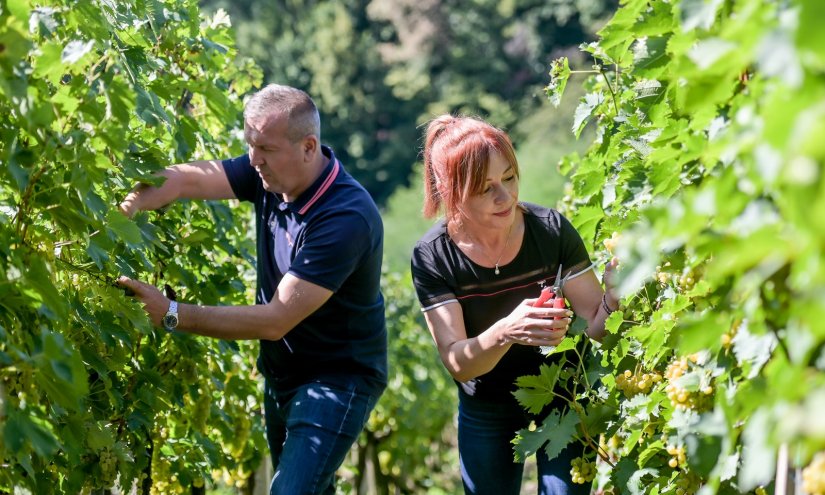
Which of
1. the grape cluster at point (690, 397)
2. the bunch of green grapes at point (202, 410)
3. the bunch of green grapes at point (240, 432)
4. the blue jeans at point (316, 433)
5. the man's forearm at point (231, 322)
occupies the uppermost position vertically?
the grape cluster at point (690, 397)

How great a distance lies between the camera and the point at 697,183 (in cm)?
228

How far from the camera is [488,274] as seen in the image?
11.4 ft

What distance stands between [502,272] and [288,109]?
833 mm

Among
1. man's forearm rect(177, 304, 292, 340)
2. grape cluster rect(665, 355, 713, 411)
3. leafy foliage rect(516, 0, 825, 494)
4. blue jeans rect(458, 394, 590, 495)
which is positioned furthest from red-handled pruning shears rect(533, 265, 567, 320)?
man's forearm rect(177, 304, 292, 340)

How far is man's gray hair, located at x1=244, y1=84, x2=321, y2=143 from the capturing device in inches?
142

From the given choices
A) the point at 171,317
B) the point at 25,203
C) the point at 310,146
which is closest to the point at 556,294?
the point at 310,146

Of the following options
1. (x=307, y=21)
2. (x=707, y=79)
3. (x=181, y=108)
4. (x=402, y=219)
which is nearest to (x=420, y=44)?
(x=307, y=21)

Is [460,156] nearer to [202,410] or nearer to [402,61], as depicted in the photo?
[202,410]

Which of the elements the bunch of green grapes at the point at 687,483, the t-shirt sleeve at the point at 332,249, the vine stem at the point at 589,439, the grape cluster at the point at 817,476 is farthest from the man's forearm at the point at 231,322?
the grape cluster at the point at 817,476

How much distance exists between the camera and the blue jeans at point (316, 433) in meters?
3.51

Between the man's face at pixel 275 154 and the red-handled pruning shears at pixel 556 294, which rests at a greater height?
the man's face at pixel 275 154

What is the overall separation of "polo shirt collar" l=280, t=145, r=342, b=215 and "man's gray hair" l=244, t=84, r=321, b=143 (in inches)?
5.5

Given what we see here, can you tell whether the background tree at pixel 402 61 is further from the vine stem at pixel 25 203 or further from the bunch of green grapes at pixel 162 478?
the vine stem at pixel 25 203

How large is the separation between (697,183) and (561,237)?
1183 millimetres
